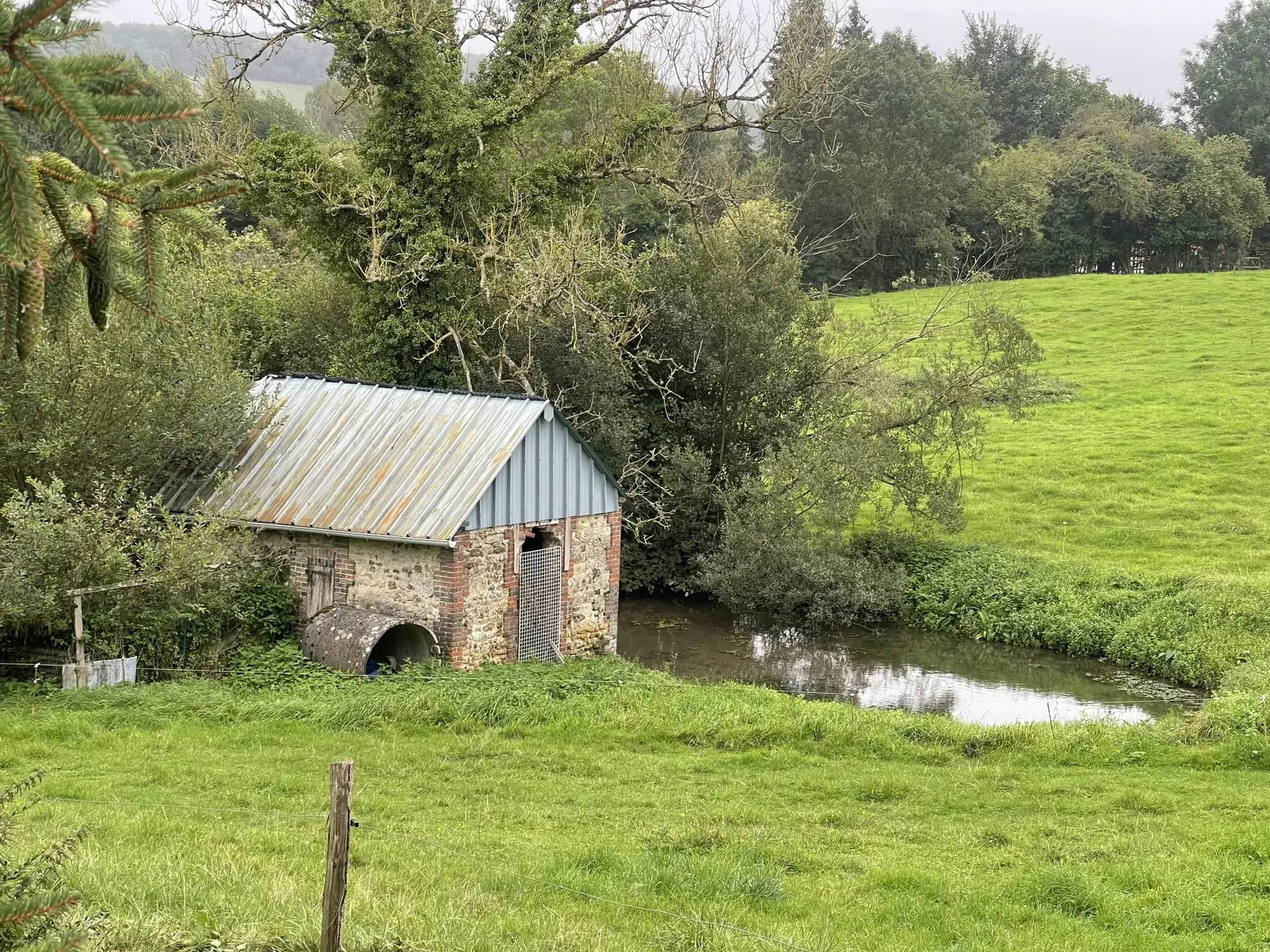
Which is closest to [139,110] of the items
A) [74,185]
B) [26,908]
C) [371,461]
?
[74,185]

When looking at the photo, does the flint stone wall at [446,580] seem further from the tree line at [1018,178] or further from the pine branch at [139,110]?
the tree line at [1018,178]

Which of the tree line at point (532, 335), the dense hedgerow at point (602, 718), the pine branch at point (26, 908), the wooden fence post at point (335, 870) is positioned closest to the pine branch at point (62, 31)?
the pine branch at point (26, 908)

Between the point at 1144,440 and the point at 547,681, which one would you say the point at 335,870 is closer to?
the point at 547,681

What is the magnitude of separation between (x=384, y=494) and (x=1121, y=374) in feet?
105

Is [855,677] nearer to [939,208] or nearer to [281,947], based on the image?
[281,947]

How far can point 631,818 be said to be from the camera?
41.0 feet

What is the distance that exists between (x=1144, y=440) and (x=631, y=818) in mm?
29045

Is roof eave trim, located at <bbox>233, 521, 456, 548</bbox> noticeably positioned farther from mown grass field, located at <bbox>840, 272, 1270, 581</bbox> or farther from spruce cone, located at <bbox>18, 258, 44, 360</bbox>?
mown grass field, located at <bbox>840, 272, 1270, 581</bbox>

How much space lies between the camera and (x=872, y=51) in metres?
56.3

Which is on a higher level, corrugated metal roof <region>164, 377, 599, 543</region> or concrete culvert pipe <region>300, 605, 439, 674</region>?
corrugated metal roof <region>164, 377, 599, 543</region>

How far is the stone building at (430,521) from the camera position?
18719mm

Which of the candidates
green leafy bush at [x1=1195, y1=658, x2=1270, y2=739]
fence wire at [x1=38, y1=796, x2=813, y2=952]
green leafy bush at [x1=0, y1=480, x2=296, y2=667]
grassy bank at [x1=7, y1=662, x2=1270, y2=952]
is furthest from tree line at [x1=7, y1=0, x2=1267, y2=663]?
green leafy bush at [x1=1195, y1=658, x2=1270, y2=739]

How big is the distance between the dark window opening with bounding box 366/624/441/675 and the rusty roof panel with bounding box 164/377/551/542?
1825 millimetres

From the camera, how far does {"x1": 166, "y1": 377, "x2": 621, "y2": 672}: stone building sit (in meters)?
18.7
